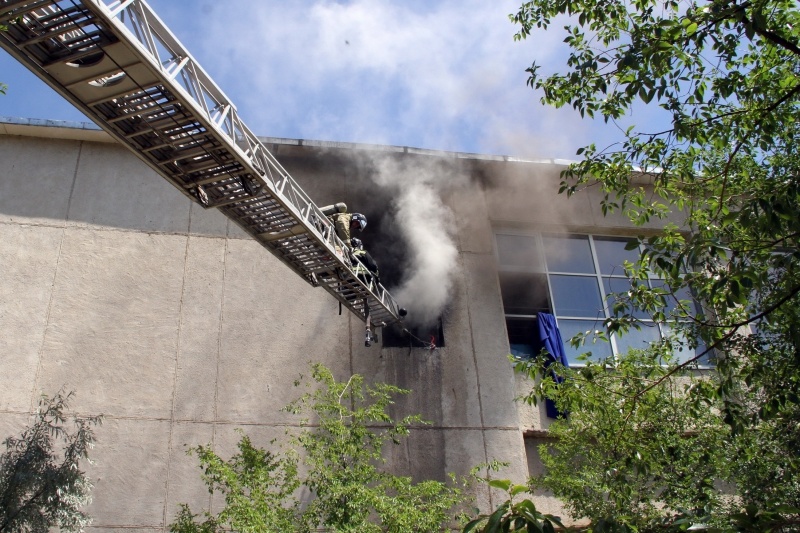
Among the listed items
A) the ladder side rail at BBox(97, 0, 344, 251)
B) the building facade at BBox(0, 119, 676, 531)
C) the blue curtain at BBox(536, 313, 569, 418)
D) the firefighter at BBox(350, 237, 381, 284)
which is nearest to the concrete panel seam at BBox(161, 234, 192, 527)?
the building facade at BBox(0, 119, 676, 531)

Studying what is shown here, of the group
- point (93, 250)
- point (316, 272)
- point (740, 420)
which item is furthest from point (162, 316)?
point (740, 420)

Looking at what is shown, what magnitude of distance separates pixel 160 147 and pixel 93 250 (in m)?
5.93

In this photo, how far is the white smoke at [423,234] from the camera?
12859 mm

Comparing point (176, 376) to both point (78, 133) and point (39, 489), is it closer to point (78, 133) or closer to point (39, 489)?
point (39, 489)

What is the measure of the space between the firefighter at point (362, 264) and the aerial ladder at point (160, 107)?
86cm

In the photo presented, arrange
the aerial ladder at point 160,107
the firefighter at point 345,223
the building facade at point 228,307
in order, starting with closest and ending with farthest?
the aerial ladder at point 160,107 < the firefighter at point 345,223 < the building facade at point 228,307

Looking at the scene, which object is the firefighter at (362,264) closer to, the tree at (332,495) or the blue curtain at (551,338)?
the tree at (332,495)

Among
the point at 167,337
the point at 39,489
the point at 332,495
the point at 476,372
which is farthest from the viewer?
the point at 476,372

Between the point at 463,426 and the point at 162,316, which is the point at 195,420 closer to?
the point at 162,316

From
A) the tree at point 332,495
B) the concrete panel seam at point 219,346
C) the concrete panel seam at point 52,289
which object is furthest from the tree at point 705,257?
the concrete panel seam at point 52,289

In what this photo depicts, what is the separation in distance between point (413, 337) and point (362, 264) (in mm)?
2429

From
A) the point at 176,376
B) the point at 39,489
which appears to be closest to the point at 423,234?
the point at 176,376

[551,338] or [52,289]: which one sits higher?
[52,289]

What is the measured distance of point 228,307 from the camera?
12.0m
